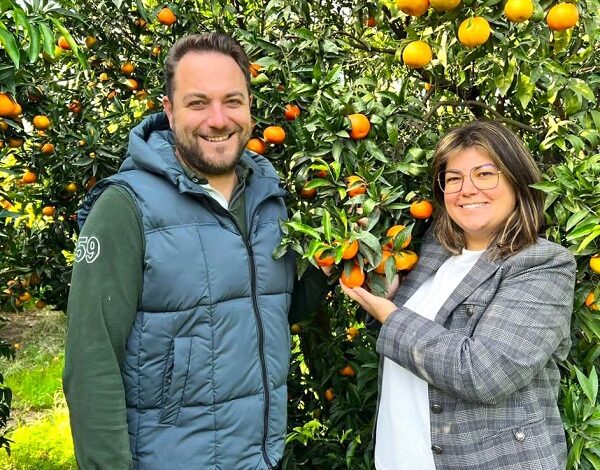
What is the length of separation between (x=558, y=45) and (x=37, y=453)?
3570 millimetres

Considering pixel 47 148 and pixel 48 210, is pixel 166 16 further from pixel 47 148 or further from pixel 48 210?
pixel 48 210

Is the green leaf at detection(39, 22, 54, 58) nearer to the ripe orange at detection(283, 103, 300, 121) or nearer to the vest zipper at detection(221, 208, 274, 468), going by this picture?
the vest zipper at detection(221, 208, 274, 468)

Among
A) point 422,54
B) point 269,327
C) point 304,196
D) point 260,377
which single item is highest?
point 422,54

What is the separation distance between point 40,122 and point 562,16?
1.87 meters

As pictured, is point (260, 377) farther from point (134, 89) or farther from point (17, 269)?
point (17, 269)

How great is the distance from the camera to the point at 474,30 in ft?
5.50

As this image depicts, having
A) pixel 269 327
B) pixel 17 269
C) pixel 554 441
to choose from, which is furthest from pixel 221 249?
pixel 17 269

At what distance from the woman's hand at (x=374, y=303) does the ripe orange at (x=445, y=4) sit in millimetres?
802

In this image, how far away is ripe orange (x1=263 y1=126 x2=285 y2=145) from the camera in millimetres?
1980

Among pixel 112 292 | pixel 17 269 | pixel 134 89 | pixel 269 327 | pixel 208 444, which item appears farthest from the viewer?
pixel 17 269

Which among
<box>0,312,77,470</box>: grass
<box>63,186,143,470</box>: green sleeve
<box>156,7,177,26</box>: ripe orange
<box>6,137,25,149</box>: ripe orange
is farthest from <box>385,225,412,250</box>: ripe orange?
<box>0,312,77,470</box>: grass

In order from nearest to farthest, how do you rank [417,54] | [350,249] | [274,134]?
1. [350,249]
2. [417,54]
3. [274,134]

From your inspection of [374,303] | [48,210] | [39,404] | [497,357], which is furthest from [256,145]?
[39,404]

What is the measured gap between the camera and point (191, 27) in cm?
253
